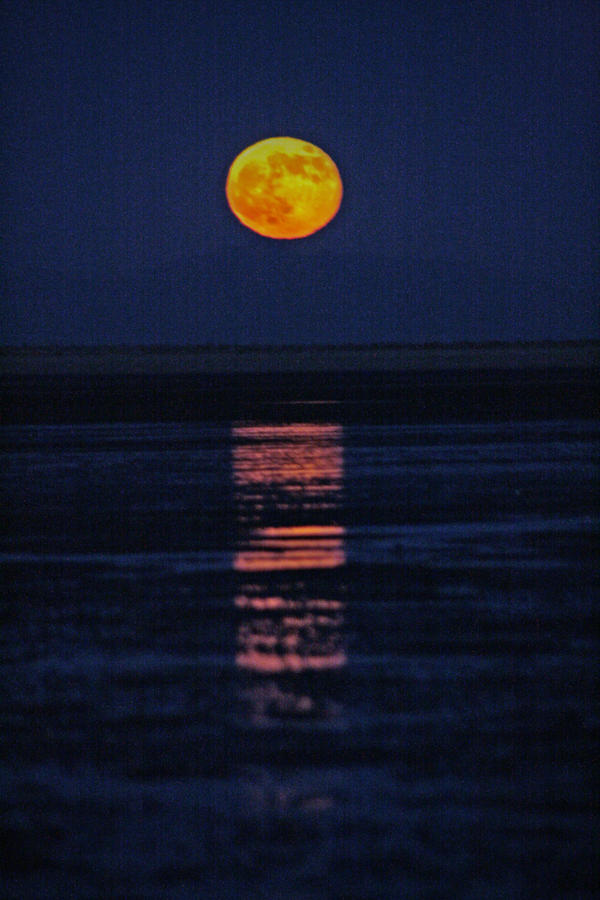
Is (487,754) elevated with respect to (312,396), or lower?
lower

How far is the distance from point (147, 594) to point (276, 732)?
3.20m

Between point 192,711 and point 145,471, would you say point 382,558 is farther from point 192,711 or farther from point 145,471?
point 145,471

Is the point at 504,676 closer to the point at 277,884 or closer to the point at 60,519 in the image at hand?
the point at 277,884

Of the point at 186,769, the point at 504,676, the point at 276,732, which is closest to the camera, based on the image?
the point at 186,769

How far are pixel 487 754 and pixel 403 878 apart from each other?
3.91ft

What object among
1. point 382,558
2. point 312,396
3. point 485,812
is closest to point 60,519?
point 382,558

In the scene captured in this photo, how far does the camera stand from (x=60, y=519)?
40.6ft

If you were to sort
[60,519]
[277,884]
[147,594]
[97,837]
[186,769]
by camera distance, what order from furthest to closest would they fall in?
[60,519], [147,594], [186,769], [97,837], [277,884]

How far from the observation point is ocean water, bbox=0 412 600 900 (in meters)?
4.28

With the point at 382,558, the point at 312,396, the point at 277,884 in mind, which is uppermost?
the point at 312,396

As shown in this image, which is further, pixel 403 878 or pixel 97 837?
pixel 97 837

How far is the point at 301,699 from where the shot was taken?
6.04 m

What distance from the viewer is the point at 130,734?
18.3 feet

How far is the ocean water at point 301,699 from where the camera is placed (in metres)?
4.28
